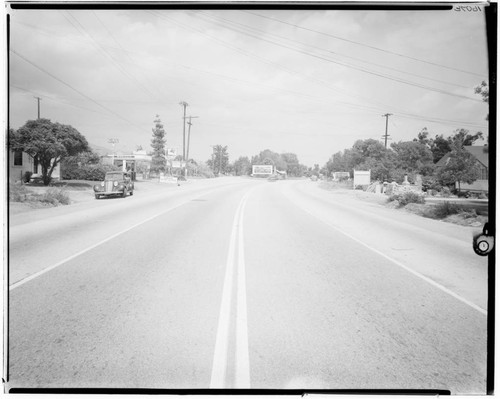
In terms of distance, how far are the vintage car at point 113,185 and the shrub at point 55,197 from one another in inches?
118

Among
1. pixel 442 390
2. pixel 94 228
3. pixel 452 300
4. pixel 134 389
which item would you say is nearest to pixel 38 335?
pixel 134 389

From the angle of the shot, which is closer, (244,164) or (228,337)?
(228,337)

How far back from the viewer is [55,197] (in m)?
15.5

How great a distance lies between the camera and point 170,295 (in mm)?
4359

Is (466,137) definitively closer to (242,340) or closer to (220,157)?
(242,340)

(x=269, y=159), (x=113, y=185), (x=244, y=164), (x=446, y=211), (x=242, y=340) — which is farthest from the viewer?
(x=113, y=185)

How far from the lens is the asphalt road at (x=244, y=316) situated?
269 cm

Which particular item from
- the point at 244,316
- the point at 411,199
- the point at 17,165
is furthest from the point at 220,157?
the point at 244,316

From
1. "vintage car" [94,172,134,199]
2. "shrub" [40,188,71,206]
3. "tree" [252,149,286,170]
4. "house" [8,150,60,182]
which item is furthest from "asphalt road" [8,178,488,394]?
"vintage car" [94,172,134,199]

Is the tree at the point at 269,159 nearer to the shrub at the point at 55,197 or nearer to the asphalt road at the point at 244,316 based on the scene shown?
the asphalt road at the point at 244,316

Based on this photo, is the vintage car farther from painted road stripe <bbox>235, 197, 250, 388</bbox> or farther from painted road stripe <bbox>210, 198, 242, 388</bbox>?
painted road stripe <bbox>235, 197, 250, 388</bbox>

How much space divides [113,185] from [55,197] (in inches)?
192

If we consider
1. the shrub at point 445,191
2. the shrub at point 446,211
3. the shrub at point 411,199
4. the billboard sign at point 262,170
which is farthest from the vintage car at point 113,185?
the shrub at point 445,191

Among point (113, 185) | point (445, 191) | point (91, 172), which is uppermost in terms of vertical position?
point (91, 172)
